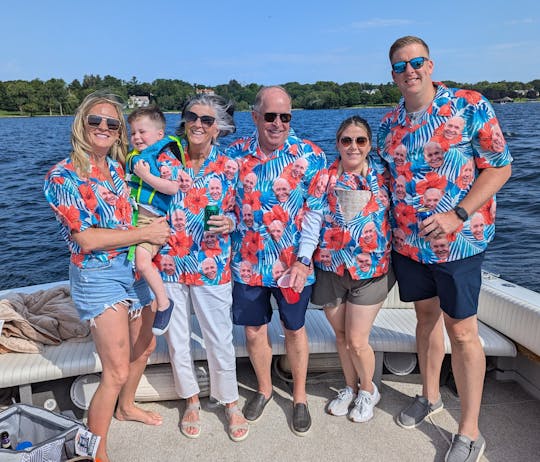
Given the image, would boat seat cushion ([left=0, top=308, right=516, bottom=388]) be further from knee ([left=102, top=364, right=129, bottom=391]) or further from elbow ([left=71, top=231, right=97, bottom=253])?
elbow ([left=71, top=231, right=97, bottom=253])

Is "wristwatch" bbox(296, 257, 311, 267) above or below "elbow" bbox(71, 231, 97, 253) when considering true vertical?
below

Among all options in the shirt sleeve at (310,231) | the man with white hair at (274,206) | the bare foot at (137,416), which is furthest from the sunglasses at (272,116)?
the bare foot at (137,416)

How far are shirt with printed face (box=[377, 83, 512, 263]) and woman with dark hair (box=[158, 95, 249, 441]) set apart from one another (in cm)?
91

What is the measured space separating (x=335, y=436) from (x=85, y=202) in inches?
74.7

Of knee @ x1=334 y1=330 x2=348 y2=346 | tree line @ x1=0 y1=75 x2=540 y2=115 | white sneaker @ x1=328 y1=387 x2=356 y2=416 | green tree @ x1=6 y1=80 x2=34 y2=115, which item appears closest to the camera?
knee @ x1=334 y1=330 x2=348 y2=346

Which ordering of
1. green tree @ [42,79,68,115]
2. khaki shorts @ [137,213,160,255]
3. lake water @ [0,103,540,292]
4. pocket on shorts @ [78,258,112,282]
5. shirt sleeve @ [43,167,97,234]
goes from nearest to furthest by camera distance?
shirt sleeve @ [43,167,97,234] < pocket on shorts @ [78,258,112,282] < khaki shorts @ [137,213,160,255] < lake water @ [0,103,540,292] < green tree @ [42,79,68,115]

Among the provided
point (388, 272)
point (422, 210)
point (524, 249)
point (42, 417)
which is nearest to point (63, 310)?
point (42, 417)

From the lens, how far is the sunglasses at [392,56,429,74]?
7.50 feet

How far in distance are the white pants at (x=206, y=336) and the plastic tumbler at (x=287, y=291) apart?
0.31 m

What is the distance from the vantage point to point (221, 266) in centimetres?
261

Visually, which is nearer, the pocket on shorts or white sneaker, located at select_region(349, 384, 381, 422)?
the pocket on shorts

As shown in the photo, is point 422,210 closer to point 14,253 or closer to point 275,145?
point 275,145

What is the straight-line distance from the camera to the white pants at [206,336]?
8.66 feet

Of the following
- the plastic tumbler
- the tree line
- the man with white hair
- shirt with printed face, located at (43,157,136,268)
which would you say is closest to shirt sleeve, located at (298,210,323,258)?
the man with white hair
